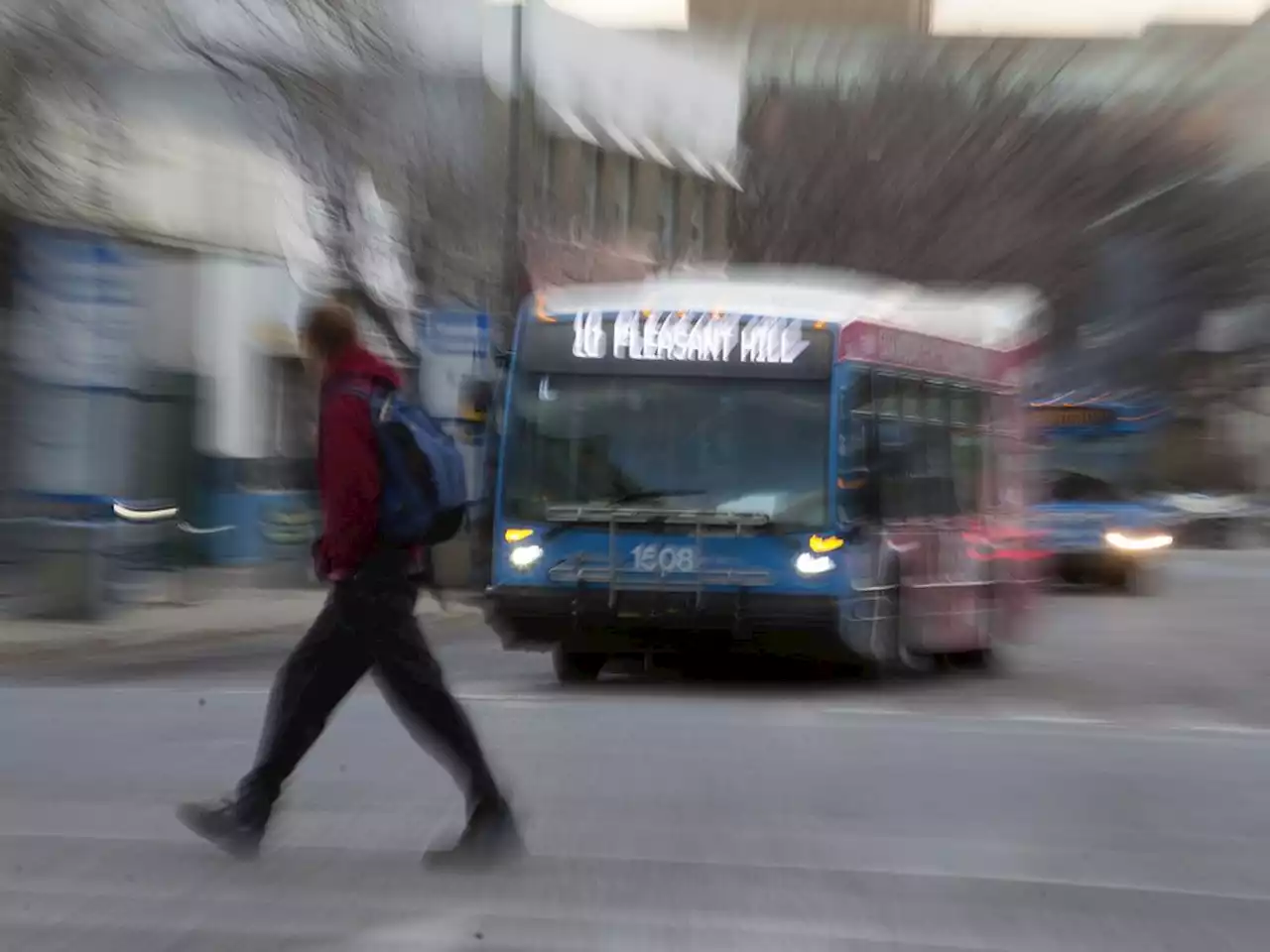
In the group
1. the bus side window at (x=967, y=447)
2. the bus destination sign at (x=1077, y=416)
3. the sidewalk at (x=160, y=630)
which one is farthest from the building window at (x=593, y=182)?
the bus side window at (x=967, y=447)

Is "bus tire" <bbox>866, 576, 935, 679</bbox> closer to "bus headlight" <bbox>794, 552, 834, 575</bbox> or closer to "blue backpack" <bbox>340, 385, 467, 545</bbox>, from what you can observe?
"bus headlight" <bbox>794, 552, 834, 575</bbox>

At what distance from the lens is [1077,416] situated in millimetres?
29906

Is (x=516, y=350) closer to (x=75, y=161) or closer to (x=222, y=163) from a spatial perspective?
(x=75, y=161)

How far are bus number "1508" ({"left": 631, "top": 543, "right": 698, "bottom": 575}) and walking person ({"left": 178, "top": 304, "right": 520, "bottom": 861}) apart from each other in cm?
630

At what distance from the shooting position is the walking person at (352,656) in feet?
22.6

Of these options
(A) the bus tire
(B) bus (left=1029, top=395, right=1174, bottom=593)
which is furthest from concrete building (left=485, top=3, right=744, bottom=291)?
(A) the bus tire

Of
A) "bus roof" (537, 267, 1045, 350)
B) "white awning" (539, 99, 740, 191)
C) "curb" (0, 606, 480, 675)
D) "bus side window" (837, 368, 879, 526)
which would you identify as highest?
"white awning" (539, 99, 740, 191)

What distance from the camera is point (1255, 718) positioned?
12961 mm

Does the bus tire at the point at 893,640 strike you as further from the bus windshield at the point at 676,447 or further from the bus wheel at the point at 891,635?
the bus windshield at the point at 676,447

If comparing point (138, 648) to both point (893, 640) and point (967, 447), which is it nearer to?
point (893, 640)

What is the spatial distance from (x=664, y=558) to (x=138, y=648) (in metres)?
5.52

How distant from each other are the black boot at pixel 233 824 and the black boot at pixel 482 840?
0.57m

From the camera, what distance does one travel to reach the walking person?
6.89 m

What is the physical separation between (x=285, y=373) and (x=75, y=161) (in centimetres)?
986
